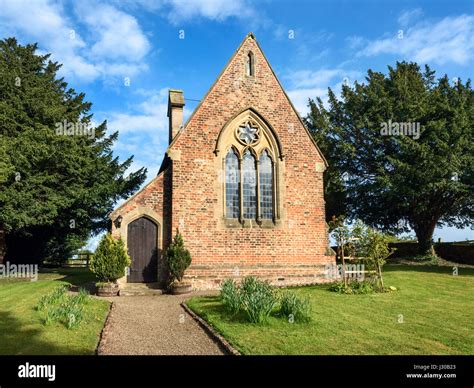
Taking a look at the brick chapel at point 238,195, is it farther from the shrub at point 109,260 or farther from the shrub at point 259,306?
the shrub at point 259,306

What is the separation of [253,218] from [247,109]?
5.39 meters

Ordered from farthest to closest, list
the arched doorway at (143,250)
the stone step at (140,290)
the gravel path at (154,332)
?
the arched doorway at (143,250), the stone step at (140,290), the gravel path at (154,332)

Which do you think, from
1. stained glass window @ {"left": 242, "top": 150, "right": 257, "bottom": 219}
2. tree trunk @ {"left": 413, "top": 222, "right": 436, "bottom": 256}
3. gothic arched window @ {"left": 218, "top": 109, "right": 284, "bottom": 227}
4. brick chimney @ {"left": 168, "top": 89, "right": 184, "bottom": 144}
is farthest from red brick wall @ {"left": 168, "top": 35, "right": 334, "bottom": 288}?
tree trunk @ {"left": 413, "top": 222, "right": 436, "bottom": 256}

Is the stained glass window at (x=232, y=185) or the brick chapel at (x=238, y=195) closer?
the brick chapel at (x=238, y=195)

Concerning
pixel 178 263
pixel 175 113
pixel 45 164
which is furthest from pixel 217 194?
pixel 45 164

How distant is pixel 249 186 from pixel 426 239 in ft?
59.1

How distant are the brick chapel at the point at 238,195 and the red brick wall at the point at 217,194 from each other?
1.8 inches

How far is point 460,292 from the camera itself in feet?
47.4

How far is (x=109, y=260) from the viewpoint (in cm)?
1577

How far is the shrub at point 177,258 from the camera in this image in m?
16.2

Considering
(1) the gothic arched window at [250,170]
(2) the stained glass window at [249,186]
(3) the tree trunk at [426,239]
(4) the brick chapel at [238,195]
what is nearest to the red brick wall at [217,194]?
(4) the brick chapel at [238,195]

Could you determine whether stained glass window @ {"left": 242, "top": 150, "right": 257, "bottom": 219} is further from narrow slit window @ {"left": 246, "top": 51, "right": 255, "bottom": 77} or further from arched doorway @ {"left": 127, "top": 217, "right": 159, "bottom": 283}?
arched doorway @ {"left": 127, "top": 217, "right": 159, "bottom": 283}
